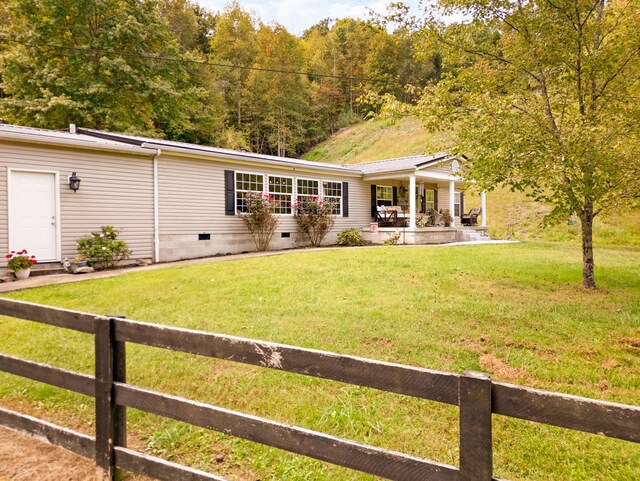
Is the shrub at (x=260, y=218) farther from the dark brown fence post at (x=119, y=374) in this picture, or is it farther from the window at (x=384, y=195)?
the dark brown fence post at (x=119, y=374)

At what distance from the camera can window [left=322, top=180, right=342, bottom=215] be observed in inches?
611

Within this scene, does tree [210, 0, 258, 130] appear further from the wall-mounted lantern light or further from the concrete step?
the concrete step

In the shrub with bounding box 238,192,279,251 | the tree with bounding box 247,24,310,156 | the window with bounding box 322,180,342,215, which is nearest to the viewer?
the shrub with bounding box 238,192,279,251

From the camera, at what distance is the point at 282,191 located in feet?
47.2

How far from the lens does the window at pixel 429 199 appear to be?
19.7 meters

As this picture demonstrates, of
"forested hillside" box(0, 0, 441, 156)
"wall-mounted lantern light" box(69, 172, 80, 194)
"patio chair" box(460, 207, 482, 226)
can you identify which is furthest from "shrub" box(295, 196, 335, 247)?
"patio chair" box(460, 207, 482, 226)

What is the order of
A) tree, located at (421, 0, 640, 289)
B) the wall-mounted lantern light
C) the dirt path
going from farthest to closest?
1. the wall-mounted lantern light
2. tree, located at (421, 0, 640, 289)
3. the dirt path

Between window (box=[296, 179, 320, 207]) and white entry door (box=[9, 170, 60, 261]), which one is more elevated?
window (box=[296, 179, 320, 207])

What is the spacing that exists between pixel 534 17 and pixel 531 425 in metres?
6.33

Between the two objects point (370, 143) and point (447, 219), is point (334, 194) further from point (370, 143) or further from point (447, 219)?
point (370, 143)

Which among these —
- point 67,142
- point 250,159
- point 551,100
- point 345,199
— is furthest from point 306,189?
point 551,100

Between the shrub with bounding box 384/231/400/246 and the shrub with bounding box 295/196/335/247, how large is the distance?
2.28m

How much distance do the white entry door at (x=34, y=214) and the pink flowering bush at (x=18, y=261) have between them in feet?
0.98

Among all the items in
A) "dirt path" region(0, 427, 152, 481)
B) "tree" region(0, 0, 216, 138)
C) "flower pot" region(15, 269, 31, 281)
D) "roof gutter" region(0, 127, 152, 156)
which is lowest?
"dirt path" region(0, 427, 152, 481)
